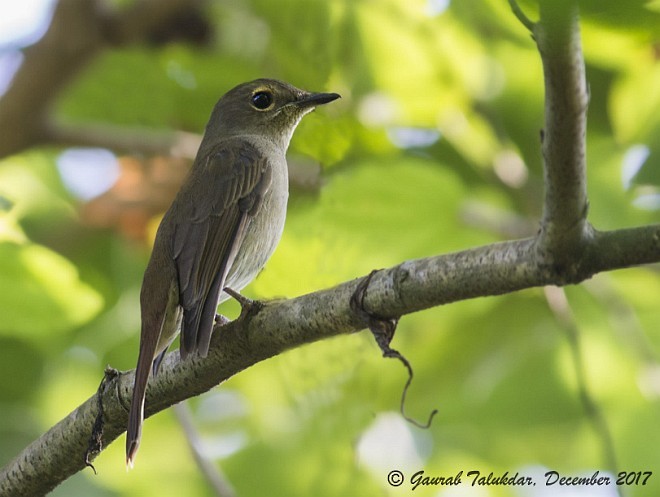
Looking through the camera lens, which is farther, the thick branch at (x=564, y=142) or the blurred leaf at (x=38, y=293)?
the blurred leaf at (x=38, y=293)

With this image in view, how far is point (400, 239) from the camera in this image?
457 centimetres

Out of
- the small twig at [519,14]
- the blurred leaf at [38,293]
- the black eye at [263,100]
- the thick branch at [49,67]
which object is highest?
the thick branch at [49,67]

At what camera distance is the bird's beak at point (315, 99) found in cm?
469

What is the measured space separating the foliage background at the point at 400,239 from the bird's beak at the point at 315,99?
65 mm

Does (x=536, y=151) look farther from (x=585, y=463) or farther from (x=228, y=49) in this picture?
(x=228, y=49)

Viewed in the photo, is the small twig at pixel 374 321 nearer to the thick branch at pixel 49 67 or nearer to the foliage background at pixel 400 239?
the foliage background at pixel 400 239

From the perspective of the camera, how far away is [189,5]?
6.28 m

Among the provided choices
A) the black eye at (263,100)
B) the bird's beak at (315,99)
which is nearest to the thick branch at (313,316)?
the bird's beak at (315,99)

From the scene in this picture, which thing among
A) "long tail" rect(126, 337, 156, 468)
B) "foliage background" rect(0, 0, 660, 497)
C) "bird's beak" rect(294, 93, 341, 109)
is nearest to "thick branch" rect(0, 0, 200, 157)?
"foliage background" rect(0, 0, 660, 497)

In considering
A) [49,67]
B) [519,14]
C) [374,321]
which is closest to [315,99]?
[49,67]

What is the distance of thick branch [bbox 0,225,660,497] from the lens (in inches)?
95.0

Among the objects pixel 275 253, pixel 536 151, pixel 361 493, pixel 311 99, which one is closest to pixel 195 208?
pixel 275 253

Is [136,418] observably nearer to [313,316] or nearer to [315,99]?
[313,316]

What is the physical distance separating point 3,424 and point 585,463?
3406 millimetres
